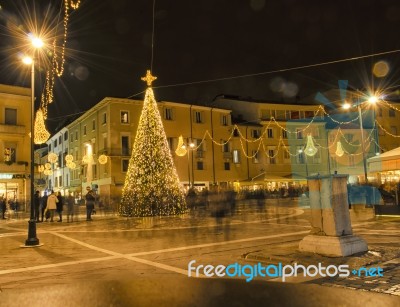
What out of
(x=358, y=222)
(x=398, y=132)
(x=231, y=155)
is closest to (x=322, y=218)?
(x=358, y=222)

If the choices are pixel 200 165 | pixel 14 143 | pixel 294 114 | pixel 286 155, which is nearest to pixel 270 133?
pixel 286 155

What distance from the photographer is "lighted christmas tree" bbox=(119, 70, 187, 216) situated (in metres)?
21.7

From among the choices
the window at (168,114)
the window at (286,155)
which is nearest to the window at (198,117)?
the window at (168,114)

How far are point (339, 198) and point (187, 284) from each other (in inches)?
151

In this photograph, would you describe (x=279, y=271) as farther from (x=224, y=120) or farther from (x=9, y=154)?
(x=224, y=120)

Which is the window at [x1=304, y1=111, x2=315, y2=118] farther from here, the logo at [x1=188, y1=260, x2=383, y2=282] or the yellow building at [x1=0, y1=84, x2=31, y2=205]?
the logo at [x1=188, y1=260, x2=383, y2=282]

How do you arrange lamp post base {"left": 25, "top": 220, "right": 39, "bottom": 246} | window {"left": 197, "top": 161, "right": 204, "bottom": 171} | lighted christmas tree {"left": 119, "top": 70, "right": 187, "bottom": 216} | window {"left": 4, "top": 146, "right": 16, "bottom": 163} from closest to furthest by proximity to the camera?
1. lamp post base {"left": 25, "top": 220, "right": 39, "bottom": 246}
2. lighted christmas tree {"left": 119, "top": 70, "right": 187, "bottom": 216}
3. window {"left": 4, "top": 146, "right": 16, "bottom": 163}
4. window {"left": 197, "top": 161, "right": 204, "bottom": 171}

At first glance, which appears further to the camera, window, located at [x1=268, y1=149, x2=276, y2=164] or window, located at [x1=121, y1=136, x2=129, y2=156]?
window, located at [x1=268, y1=149, x2=276, y2=164]

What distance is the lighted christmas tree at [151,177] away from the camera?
71.3 feet

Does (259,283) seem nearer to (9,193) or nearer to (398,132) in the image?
(9,193)

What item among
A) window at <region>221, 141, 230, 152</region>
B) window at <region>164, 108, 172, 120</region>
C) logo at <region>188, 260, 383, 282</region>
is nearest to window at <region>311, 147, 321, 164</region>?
window at <region>221, 141, 230, 152</region>

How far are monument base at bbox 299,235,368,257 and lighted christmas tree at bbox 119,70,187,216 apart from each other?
13668mm

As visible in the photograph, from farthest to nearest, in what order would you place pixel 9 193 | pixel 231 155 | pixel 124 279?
pixel 231 155 < pixel 9 193 < pixel 124 279

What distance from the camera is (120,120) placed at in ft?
146
